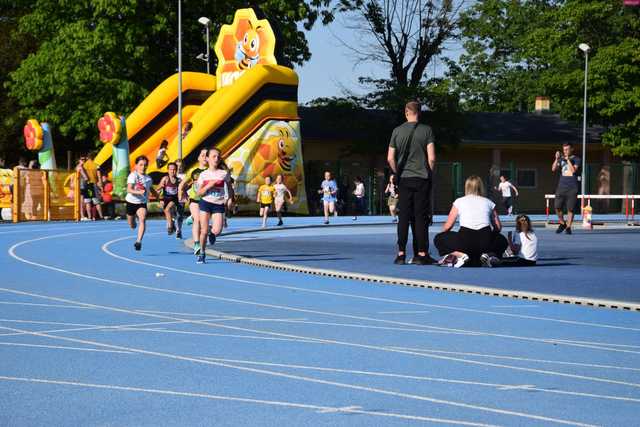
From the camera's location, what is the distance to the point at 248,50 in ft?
139

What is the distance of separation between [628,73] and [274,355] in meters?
49.2

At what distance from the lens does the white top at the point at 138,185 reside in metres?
20.5

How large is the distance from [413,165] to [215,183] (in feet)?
10.4

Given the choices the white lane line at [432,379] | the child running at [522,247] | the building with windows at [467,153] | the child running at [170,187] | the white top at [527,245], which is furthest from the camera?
the building with windows at [467,153]

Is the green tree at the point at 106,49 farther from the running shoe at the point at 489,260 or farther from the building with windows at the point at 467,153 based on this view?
the running shoe at the point at 489,260

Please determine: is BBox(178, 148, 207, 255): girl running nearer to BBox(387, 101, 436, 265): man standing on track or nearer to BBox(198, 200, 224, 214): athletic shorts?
BBox(198, 200, 224, 214): athletic shorts

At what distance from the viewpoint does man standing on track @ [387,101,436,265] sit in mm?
16438

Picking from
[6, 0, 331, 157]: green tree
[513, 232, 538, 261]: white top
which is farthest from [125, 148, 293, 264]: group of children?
[6, 0, 331, 157]: green tree

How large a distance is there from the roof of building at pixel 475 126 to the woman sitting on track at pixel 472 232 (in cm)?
3779

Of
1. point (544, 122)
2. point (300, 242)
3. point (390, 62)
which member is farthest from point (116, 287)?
point (544, 122)

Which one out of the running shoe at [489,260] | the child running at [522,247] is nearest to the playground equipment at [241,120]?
the child running at [522,247]

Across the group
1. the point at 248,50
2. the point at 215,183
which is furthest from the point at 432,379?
the point at 248,50

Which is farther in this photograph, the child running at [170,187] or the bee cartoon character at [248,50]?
the bee cartoon character at [248,50]

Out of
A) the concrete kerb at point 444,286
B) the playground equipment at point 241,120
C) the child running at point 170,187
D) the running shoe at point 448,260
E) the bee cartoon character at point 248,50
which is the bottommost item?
the concrete kerb at point 444,286
